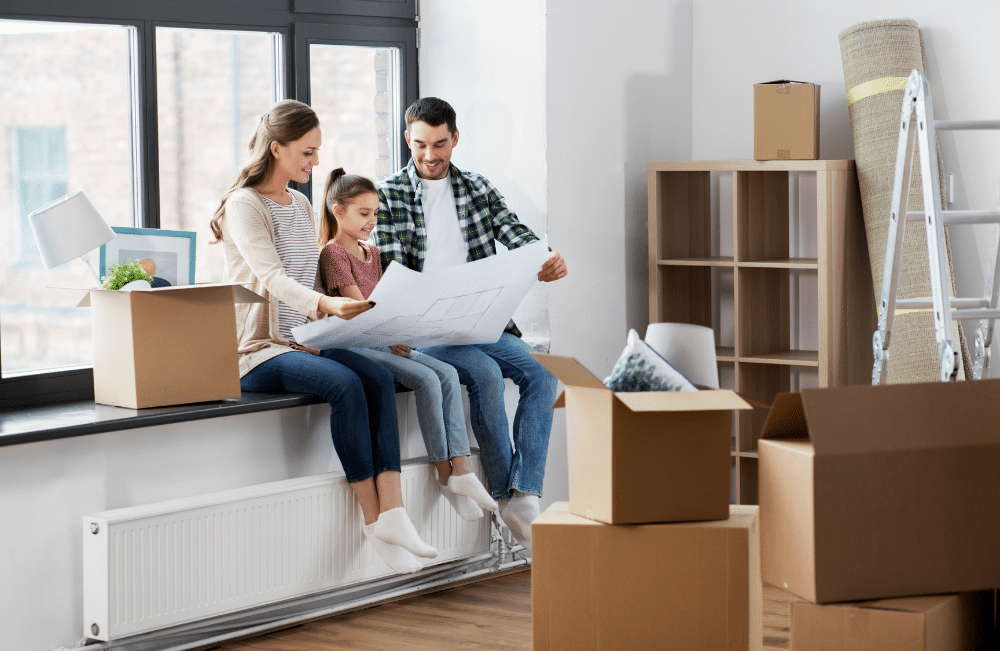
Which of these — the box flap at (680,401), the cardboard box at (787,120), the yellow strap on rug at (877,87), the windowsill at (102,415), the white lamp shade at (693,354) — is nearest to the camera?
the box flap at (680,401)

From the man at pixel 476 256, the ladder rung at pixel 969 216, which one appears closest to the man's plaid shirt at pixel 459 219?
the man at pixel 476 256

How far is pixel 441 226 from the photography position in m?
3.64

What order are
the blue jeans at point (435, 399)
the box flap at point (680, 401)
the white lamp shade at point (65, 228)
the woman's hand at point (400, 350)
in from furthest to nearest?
the woman's hand at point (400, 350) → the blue jeans at point (435, 399) → the white lamp shade at point (65, 228) → the box flap at point (680, 401)

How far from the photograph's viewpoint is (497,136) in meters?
4.00

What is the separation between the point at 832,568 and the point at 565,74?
2242 millimetres

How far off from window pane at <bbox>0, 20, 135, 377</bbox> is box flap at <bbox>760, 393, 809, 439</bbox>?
6.25 ft

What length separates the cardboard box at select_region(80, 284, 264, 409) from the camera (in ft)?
9.71

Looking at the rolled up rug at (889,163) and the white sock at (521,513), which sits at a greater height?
the rolled up rug at (889,163)

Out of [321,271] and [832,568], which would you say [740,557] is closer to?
[832,568]

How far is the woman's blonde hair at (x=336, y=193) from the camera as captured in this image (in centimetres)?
338

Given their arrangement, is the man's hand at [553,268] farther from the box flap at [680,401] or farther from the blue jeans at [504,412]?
the box flap at [680,401]

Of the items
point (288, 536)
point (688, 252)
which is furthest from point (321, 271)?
point (688, 252)

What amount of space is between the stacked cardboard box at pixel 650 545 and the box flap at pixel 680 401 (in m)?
0.02

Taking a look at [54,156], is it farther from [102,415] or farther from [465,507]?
[465,507]
